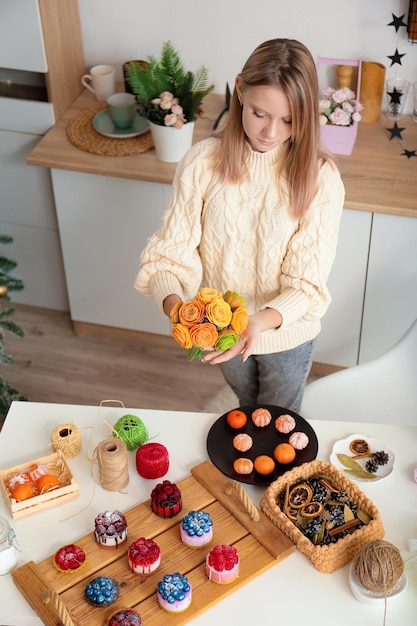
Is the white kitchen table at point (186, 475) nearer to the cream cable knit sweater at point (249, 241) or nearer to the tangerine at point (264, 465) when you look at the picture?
the tangerine at point (264, 465)

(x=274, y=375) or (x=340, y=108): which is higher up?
(x=340, y=108)

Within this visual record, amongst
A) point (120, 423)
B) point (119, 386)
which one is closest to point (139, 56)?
point (119, 386)

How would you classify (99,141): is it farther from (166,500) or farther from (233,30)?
(166,500)

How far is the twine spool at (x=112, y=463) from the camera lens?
5.98 ft

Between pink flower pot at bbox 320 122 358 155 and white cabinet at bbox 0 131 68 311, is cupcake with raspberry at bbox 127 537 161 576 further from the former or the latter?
white cabinet at bbox 0 131 68 311

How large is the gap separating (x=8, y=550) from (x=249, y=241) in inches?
36.4

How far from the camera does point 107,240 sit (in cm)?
321

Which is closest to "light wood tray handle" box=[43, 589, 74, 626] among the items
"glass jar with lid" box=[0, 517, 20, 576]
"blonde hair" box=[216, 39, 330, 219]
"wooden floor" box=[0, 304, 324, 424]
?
"glass jar with lid" box=[0, 517, 20, 576]

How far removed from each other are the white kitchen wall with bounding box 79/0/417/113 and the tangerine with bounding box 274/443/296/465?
66.6 inches

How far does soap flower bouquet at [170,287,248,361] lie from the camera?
1.81 meters

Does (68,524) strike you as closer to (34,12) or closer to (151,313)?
(151,313)

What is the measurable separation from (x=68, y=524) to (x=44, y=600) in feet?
0.69

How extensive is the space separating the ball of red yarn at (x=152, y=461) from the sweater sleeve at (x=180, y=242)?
1.25 feet

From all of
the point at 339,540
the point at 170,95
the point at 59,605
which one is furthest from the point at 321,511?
the point at 170,95
